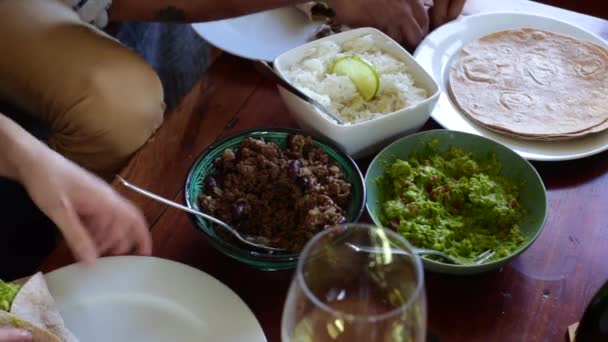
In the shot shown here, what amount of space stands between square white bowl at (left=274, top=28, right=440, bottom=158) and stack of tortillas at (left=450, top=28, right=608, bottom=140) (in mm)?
116

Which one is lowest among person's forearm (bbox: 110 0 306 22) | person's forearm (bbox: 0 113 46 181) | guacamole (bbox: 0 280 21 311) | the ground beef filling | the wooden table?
the wooden table

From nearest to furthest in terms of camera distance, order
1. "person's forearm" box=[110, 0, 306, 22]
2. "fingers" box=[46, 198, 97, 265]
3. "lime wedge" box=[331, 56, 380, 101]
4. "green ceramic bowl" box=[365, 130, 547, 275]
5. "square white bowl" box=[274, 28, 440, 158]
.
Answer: "fingers" box=[46, 198, 97, 265] < "green ceramic bowl" box=[365, 130, 547, 275] < "square white bowl" box=[274, 28, 440, 158] < "lime wedge" box=[331, 56, 380, 101] < "person's forearm" box=[110, 0, 306, 22]

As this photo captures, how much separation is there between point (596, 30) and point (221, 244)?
1091mm

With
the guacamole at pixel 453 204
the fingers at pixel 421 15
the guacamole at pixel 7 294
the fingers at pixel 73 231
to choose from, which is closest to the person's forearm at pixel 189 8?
the fingers at pixel 421 15

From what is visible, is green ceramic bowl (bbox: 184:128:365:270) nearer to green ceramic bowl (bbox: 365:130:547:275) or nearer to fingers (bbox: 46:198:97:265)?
green ceramic bowl (bbox: 365:130:547:275)

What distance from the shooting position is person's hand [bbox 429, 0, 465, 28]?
1486mm

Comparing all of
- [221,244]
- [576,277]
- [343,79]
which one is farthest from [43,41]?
[576,277]

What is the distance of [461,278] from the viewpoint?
988 millimetres

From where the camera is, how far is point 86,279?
3.09ft

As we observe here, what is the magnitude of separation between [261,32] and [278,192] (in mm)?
619

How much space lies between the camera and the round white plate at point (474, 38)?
120 centimetres

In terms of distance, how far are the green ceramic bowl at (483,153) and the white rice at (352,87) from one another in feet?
0.33

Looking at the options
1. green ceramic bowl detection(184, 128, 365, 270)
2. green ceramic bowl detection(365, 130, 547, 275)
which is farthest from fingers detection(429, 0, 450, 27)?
green ceramic bowl detection(184, 128, 365, 270)

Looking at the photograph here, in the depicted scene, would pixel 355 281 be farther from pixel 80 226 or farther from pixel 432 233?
pixel 80 226
